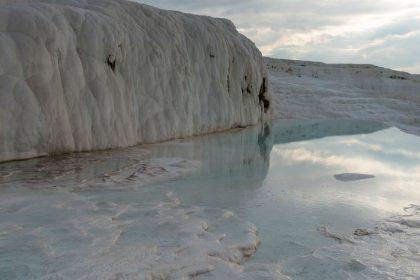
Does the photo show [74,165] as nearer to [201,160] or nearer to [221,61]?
[201,160]

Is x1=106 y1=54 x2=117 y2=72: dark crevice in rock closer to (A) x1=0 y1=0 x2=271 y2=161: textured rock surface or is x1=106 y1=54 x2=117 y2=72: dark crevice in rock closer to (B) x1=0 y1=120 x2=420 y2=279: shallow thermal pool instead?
(A) x1=0 y1=0 x2=271 y2=161: textured rock surface

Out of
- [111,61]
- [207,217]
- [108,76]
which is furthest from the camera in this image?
[111,61]

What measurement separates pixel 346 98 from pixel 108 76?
55.5 ft

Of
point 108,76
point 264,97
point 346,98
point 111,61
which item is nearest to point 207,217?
point 108,76

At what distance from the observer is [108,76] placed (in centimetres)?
1073

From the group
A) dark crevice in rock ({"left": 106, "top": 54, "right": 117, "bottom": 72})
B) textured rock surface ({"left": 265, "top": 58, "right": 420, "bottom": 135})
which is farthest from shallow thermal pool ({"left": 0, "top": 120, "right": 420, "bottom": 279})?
textured rock surface ({"left": 265, "top": 58, "right": 420, "bottom": 135})

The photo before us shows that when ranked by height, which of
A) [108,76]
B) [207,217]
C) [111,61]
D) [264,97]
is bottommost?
[207,217]

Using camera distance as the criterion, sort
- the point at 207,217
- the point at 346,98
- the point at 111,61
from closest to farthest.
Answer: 1. the point at 207,217
2. the point at 111,61
3. the point at 346,98

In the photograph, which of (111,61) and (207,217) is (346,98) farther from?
(207,217)

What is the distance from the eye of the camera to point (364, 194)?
6.90 meters

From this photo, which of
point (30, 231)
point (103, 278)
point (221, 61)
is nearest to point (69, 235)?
point (30, 231)

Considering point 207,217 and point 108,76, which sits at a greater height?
point 108,76

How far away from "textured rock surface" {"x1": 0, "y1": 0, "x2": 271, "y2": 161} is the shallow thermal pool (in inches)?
26.8

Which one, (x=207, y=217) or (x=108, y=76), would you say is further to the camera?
(x=108, y=76)
